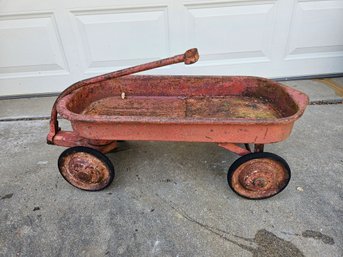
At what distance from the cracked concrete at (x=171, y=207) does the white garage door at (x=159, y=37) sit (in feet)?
3.87

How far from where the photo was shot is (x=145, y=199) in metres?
1.81

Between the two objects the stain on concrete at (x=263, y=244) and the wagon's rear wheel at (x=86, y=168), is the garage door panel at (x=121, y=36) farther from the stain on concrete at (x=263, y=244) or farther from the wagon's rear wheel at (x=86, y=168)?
the stain on concrete at (x=263, y=244)

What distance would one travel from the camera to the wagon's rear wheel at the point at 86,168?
5.58ft

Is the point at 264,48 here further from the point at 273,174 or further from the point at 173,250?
the point at 173,250

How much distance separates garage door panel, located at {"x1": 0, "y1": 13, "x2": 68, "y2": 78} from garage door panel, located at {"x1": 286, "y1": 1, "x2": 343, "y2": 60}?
2673 mm

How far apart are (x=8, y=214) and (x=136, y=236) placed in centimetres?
87

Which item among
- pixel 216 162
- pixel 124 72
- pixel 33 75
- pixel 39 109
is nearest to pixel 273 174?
pixel 216 162

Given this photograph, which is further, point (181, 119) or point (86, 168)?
point (86, 168)

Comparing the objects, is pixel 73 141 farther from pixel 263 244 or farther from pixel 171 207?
pixel 263 244

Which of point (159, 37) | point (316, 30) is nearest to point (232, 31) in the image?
point (159, 37)

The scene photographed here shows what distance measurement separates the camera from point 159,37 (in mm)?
2963

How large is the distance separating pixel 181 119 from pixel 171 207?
2.09 feet

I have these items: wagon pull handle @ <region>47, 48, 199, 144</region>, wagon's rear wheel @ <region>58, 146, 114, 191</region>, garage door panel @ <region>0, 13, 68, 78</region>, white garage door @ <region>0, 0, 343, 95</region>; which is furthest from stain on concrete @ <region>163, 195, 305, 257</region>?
garage door panel @ <region>0, 13, 68, 78</region>

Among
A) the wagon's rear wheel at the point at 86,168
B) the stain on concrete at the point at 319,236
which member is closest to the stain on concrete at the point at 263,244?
the stain on concrete at the point at 319,236
